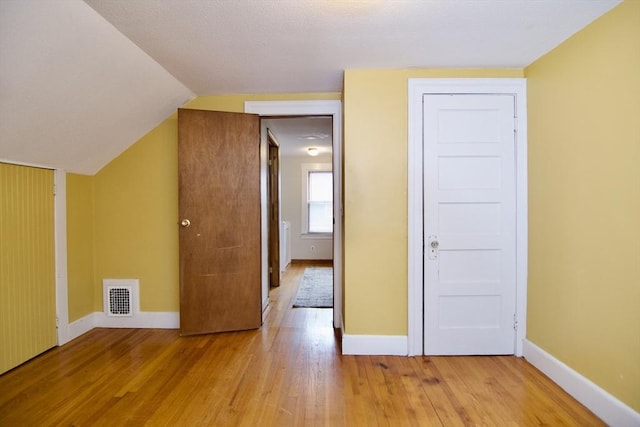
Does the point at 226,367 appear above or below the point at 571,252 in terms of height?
below

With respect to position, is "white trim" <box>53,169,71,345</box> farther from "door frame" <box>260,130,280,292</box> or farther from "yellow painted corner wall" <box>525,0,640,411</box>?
"yellow painted corner wall" <box>525,0,640,411</box>

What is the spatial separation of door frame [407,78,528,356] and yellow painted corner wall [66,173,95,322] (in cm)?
295

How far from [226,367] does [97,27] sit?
2.33 m

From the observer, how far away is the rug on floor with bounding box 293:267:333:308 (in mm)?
3965

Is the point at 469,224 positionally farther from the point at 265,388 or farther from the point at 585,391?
the point at 265,388

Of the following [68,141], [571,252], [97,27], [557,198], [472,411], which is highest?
[97,27]

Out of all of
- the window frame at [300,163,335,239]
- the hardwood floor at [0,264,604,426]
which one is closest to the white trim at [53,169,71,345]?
the hardwood floor at [0,264,604,426]

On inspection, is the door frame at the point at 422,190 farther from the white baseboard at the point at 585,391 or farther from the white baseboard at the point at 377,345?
the white baseboard at the point at 585,391

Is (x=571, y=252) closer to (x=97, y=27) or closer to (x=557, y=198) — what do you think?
(x=557, y=198)

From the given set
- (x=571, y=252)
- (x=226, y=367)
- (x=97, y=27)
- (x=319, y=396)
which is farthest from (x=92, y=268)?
(x=571, y=252)

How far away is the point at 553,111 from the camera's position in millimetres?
2205

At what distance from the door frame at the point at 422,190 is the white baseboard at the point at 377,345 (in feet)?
0.23

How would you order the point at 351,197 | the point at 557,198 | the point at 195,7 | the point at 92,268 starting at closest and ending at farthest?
the point at 195,7 < the point at 557,198 < the point at 351,197 < the point at 92,268

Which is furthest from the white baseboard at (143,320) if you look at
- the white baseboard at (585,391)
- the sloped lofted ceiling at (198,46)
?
the white baseboard at (585,391)
